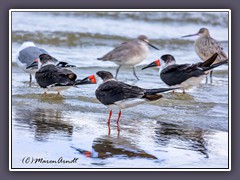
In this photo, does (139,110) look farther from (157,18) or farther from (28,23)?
(157,18)

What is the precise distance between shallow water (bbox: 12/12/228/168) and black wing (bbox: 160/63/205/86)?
0.27m

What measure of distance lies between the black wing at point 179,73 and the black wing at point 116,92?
192 centimetres

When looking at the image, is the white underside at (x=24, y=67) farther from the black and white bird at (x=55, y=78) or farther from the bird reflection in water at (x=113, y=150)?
the bird reflection in water at (x=113, y=150)

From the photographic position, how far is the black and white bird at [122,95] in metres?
7.60

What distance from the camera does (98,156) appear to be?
6684 mm

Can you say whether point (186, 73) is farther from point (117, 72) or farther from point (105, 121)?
point (117, 72)

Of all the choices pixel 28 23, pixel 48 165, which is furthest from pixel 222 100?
pixel 28 23

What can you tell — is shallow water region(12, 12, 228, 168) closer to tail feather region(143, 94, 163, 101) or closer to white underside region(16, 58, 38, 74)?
white underside region(16, 58, 38, 74)

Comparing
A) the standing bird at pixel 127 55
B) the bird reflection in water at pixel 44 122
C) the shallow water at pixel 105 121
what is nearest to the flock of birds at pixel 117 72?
the standing bird at pixel 127 55

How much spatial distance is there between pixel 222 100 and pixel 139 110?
1488mm

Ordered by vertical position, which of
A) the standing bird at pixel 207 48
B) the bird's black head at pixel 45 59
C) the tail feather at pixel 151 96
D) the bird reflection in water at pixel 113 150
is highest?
the standing bird at pixel 207 48

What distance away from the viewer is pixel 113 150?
691 cm

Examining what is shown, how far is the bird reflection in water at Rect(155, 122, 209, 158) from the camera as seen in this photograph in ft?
23.3

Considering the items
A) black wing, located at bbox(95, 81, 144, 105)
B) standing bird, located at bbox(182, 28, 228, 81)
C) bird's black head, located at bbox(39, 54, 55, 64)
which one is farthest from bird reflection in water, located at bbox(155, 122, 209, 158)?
standing bird, located at bbox(182, 28, 228, 81)
